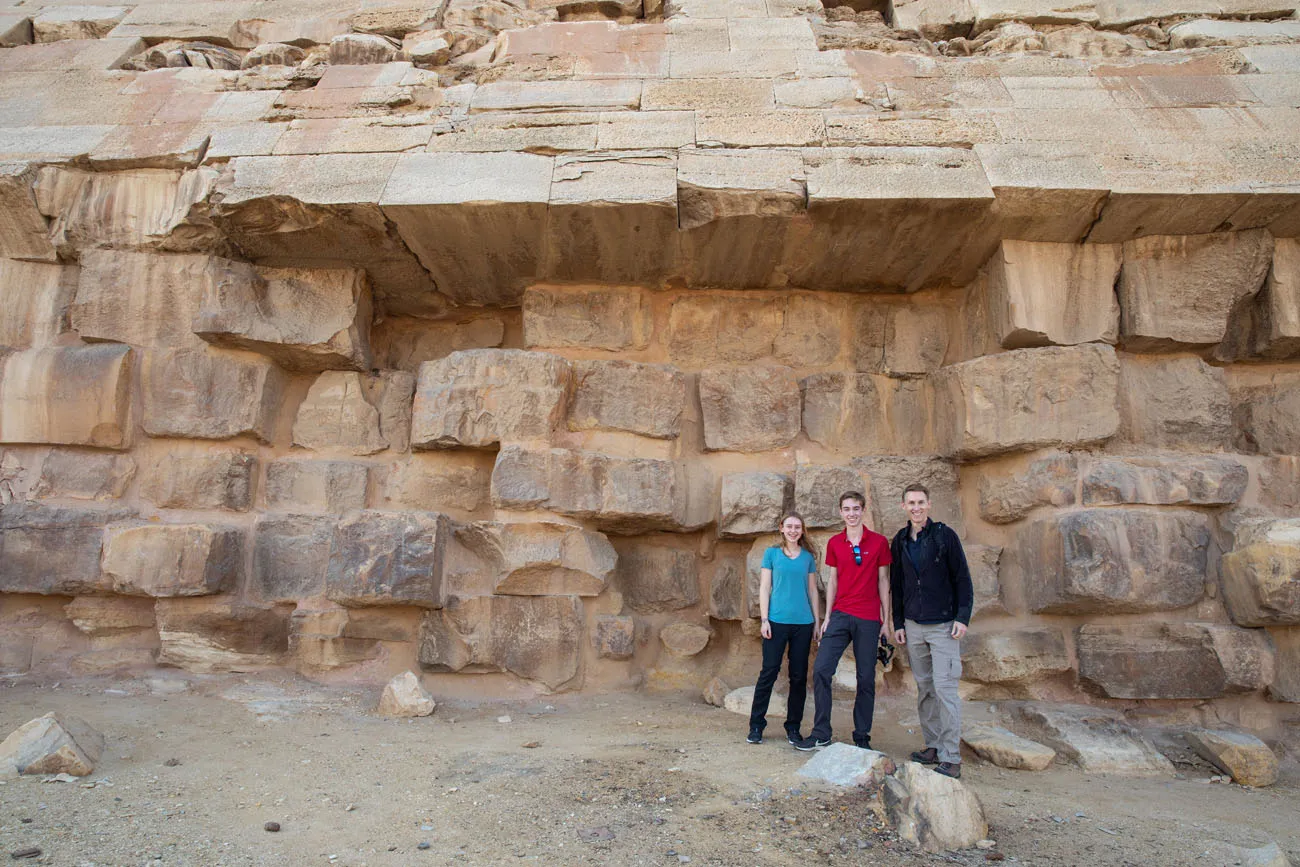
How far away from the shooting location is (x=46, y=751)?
322 cm

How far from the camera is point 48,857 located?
253 centimetres

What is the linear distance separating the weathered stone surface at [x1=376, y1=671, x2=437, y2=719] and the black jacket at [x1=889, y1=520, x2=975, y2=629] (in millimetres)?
2455

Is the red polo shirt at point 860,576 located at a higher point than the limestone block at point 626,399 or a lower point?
lower

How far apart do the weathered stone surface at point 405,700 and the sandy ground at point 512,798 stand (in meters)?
0.08

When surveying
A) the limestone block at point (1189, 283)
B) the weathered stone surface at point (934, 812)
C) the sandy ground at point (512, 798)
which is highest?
the limestone block at point (1189, 283)

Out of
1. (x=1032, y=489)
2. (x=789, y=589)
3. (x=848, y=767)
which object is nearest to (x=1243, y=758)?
(x=1032, y=489)

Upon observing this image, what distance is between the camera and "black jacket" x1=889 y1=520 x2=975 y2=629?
11.9 feet

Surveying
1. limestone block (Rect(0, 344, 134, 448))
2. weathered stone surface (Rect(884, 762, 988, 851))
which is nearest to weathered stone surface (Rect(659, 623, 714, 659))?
weathered stone surface (Rect(884, 762, 988, 851))

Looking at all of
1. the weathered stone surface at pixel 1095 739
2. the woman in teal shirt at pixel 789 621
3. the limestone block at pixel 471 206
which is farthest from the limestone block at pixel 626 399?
the weathered stone surface at pixel 1095 739

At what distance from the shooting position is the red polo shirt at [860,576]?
151 inches

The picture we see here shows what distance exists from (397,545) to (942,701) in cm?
293

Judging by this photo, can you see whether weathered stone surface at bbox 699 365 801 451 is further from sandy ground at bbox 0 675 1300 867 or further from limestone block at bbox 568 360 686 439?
sandy ground at bbox 0 675 1300 867

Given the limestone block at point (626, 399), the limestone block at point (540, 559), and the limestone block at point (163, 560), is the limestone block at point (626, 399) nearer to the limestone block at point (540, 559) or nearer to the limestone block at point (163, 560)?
the limestone block at point (540, 559)

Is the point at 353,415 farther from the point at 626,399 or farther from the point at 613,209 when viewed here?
the point at 613,209
